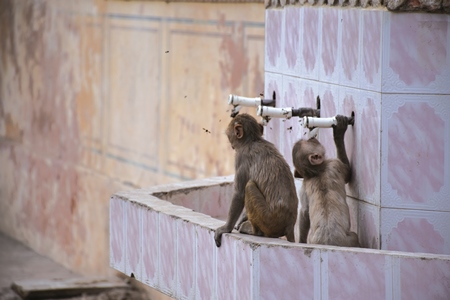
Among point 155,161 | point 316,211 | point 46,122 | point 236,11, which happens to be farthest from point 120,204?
point 46,122

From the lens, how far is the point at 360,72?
4.81m

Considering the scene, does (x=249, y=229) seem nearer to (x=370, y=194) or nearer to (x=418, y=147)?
(x=370, y=194)

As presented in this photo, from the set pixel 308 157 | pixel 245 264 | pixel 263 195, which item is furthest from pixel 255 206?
pixel 245 264

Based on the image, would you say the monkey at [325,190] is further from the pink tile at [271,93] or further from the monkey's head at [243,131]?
the pink tile at [271,93]

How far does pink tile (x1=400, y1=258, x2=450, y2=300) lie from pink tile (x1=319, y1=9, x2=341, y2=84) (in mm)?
1127

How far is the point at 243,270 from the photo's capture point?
4551mm

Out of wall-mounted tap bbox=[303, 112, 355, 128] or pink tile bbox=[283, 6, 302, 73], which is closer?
wall-mounted tap bbox=[303, 112, 355, 128]

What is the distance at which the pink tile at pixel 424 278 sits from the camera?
426 cm

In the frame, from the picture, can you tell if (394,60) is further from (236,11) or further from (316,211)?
(236,11)

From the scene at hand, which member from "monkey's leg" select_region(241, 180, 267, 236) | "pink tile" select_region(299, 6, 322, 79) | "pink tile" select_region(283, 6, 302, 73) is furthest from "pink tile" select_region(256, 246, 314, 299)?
"pink tile" select_region(283, 6, 302, 73)

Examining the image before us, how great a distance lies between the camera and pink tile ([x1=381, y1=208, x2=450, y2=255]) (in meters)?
4.63

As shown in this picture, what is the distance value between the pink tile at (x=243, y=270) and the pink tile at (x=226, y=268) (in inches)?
2.1

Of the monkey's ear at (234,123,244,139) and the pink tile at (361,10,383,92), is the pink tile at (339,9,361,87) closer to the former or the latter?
the pink tile at (361,10,383,92)

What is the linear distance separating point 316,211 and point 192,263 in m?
0.67
